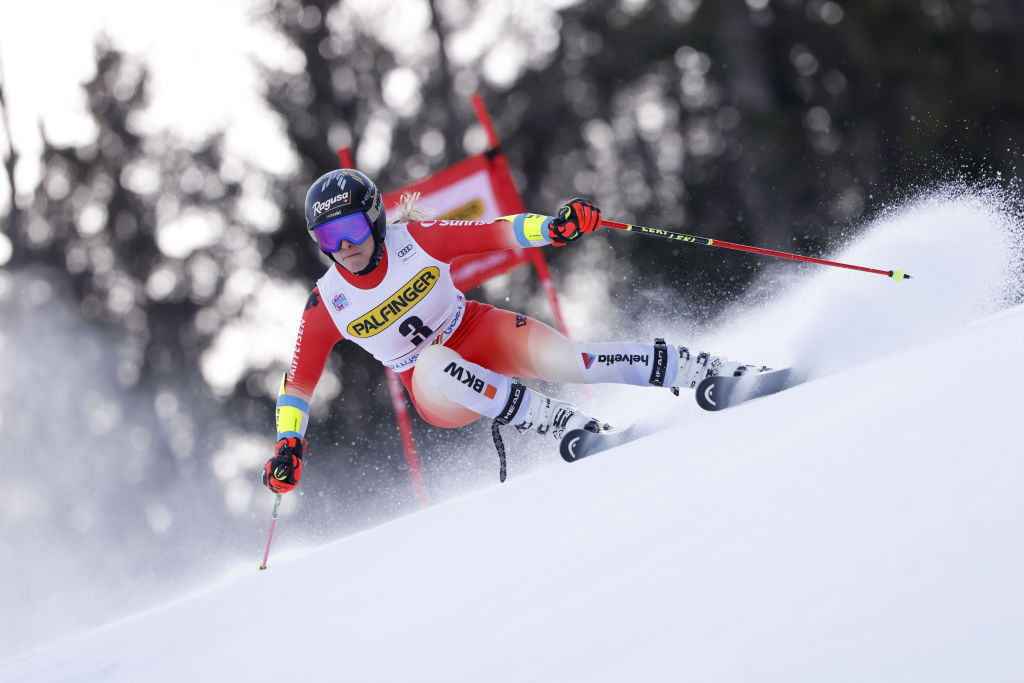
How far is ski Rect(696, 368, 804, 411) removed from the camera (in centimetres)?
326

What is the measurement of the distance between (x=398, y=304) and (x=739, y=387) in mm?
1296

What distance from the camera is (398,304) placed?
11.9 feet

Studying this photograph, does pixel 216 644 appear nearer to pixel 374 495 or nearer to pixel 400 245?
pixel 400 245

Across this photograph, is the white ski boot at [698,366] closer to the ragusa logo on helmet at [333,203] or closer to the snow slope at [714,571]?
the snow slope at [714,571]

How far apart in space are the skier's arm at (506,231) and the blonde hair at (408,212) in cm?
10

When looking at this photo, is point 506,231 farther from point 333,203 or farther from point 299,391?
Result: point 299,391

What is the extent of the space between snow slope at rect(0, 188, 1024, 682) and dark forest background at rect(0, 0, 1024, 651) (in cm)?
834

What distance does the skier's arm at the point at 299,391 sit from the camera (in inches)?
148

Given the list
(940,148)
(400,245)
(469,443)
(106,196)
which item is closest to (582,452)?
(400,245)

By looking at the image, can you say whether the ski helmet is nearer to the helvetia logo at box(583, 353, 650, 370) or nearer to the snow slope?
the helvetia logo at box(583, 353, 650, 370)

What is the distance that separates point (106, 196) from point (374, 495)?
6.93 metres

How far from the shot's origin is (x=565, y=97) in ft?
41.0

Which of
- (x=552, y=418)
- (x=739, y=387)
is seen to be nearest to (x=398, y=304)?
(x=552, y=418)

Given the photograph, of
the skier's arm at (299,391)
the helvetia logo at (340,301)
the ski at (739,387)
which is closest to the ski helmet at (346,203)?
the helvetia logo at (340,301)
